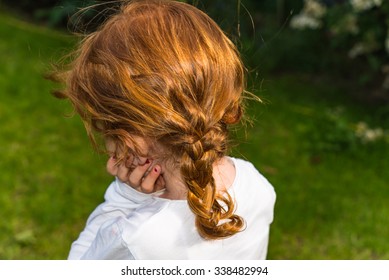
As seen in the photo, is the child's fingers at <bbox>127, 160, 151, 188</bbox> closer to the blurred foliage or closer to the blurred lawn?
the blurred lawn

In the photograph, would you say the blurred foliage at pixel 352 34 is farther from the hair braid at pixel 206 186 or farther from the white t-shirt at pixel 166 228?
the hair braid at pixel 206 186

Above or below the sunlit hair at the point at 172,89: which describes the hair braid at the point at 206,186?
below

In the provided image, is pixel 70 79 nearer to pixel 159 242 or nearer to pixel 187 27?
pixel 187 27

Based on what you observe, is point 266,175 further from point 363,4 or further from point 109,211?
point 109,211

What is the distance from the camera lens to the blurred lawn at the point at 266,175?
295 cm

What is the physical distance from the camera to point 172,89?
52.4 inches

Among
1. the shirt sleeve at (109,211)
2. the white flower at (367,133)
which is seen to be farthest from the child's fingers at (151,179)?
the white flower at (367,133)

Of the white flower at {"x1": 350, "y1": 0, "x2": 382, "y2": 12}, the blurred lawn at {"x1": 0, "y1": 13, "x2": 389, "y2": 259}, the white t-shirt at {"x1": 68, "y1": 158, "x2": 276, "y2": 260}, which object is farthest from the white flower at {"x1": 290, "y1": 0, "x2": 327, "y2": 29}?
the white t-shirt at {"x1": 68, "y1": 158, "x2": 276, "y2": 260}

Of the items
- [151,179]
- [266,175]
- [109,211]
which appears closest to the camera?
[151,179]

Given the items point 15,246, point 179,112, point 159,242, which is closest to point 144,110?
point 179,112

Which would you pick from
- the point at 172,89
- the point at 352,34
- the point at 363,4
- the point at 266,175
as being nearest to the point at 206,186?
the point at 172,89

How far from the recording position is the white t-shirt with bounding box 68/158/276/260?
1.36 meters

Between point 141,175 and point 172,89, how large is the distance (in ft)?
0.83

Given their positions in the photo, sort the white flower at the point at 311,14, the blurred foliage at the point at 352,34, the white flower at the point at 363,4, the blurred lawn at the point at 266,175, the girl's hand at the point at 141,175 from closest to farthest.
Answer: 1. the girl's hand at the point at 141,175
2. the blurred lawn at the point at 266,175
3. the white flower at the point at 363,4
4. the blurred foliage at the point at 352,34
5. the white flower at the point at 311,14
